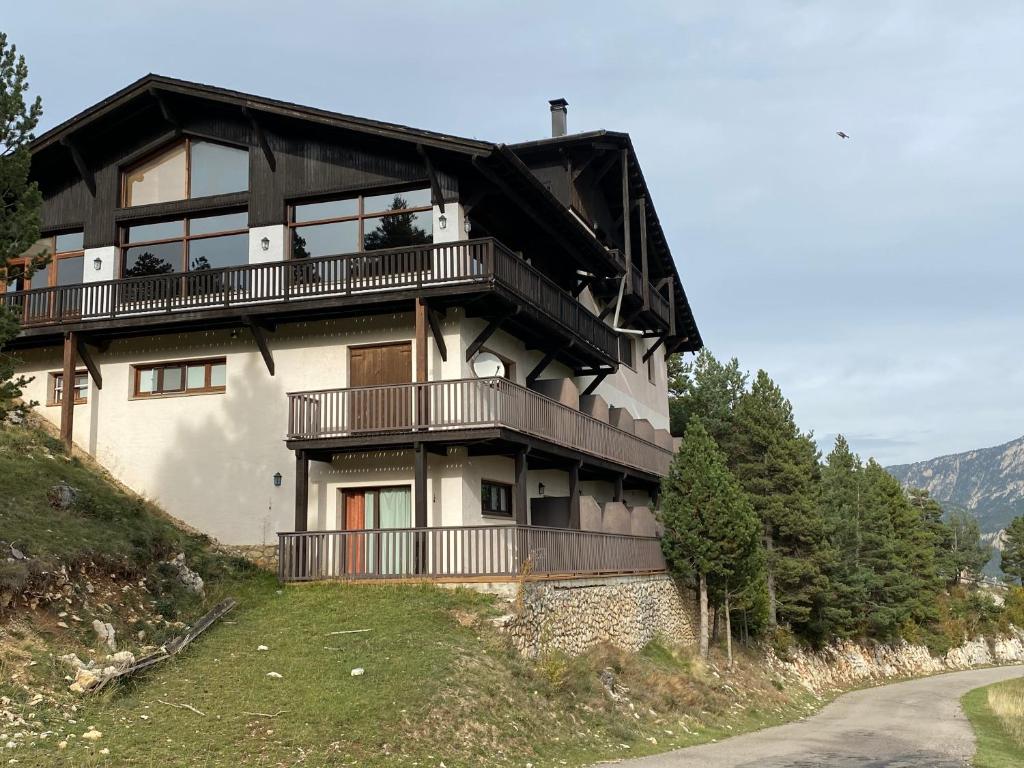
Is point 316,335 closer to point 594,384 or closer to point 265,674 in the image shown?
point 594,384

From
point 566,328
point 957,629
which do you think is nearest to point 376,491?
point 566,328

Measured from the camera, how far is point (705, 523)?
98.1 ft

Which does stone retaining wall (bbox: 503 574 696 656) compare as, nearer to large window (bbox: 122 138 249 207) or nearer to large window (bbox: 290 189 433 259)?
large window (bbox: 290 189 433 259)

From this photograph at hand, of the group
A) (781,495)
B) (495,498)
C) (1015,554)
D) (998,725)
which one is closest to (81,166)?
(495,498)

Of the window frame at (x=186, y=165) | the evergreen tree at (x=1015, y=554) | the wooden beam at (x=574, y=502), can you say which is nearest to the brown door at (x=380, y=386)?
the wooden beam at (x=574, y=502)

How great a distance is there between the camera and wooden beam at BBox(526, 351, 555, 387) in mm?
27706

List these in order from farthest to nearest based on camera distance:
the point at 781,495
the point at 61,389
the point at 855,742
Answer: the point at 781,495 → the point at 61,389 → the point at 855,742

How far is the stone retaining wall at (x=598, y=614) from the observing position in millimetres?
19969

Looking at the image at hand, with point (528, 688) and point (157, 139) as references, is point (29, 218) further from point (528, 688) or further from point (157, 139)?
point (157, 139)

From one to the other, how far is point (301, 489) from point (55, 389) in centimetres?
868

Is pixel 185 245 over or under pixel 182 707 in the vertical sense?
over

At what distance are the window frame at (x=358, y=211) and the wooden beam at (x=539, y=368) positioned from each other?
5.06m

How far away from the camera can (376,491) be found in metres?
24.1

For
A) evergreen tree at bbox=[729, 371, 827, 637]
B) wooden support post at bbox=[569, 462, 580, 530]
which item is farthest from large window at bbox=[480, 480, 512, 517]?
evergreen tree at bbox=[729, 371, 827, 637]
